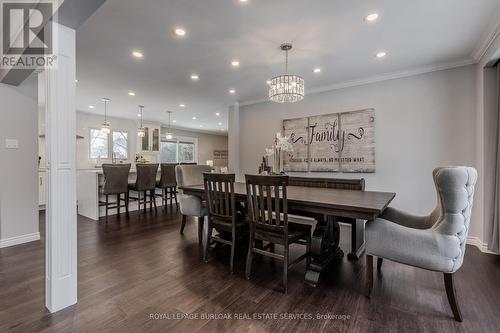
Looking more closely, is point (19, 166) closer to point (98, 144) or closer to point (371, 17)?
point (98, 144)

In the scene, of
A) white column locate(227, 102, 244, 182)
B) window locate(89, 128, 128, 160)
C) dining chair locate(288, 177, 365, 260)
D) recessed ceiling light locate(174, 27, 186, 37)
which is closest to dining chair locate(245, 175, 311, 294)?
dining chair locate(288, 177, 365, 260)

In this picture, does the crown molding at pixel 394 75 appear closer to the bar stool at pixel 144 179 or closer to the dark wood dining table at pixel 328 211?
the dark wood dining table at pixel 328 211

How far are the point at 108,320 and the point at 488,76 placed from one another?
4.80 m

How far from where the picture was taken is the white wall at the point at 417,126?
328 cm

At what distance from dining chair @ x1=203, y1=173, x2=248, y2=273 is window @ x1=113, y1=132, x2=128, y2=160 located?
580 cm

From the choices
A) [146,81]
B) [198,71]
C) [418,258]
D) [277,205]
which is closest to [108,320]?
[277,205]

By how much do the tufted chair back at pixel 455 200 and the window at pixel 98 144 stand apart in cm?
771

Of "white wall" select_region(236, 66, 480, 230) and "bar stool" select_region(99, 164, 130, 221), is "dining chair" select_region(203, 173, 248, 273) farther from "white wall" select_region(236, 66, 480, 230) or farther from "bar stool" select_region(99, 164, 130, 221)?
"bar stool" select_region(99, 164, 130, 221)

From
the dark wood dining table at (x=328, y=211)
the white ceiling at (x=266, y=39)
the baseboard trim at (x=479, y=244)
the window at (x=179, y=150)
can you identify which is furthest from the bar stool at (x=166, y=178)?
the baseboard trim at (x=479, y=244)

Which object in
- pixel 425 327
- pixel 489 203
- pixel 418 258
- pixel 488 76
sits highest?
pixel 488 76

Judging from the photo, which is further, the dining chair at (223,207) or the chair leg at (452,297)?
the dining chair at (223,207)

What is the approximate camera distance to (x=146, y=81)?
406 cm

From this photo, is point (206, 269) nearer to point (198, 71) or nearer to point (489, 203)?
point (198, 71)

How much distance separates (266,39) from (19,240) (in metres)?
4.20
